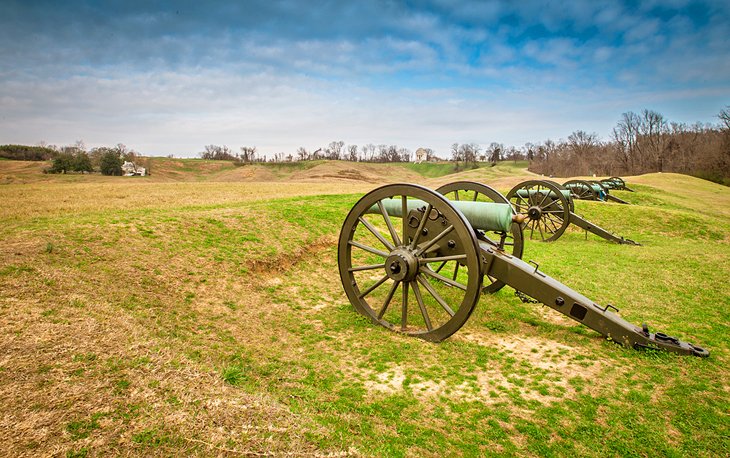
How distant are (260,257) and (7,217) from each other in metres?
6.92

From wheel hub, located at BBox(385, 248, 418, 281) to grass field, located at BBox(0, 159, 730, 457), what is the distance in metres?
0.89

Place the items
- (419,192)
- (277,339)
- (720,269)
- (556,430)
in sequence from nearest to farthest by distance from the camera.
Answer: (556,430), (419,192), (277,339), (720,269)

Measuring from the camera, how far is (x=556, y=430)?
3.35 metres

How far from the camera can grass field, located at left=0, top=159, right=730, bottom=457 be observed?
310cm

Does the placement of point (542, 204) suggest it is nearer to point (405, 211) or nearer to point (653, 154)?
point (405, 211)

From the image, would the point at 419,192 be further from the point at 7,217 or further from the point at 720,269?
the point at 7,217

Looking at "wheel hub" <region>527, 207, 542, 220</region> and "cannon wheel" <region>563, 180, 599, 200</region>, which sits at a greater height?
"cannon wheel" <region>563, 180, 599, 200</region>

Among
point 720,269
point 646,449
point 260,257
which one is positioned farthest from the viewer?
point 720,269

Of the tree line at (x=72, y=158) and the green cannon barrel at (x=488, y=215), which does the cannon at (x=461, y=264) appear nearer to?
the green cannon barrel at (x=488, y=215)

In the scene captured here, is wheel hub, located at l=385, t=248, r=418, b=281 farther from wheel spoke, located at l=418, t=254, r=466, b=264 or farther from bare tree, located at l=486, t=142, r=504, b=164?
bare tree, located at l=486, t=142, r=504, b=164

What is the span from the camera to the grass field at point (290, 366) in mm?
3100

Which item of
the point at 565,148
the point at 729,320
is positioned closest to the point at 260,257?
the point at 729,320

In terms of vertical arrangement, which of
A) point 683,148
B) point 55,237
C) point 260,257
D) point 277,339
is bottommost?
point 277,339

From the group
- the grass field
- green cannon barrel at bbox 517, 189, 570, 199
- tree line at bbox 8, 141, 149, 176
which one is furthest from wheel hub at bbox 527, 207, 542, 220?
tree line at bbox 8, 141, 149, 176
